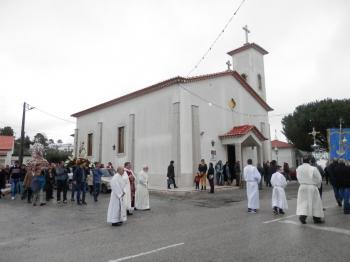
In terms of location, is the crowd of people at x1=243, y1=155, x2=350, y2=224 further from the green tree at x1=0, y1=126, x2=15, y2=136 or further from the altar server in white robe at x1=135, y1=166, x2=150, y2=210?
the green tree at x1=0, y1=126, x2=15, y2=136

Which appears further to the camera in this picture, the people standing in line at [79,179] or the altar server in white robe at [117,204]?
the people standing in line at [79,179]

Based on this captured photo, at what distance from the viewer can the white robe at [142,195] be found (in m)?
12.0

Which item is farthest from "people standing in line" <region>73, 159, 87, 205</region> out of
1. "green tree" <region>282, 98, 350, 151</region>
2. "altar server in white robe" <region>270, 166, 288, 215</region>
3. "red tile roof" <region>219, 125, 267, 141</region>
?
"green tree" <region>282, 98, 350, 151</region>

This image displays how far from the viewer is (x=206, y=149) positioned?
20.3m

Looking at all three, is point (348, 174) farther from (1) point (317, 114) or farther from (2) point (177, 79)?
(1) point (317, 114)

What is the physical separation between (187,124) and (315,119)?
82.3 ft

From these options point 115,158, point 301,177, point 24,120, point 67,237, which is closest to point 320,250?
point 301,177

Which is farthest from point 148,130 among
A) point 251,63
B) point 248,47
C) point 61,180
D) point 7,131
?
point 7,131

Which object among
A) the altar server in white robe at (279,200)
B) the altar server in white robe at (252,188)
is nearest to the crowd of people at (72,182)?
the altar server in white robe at (252,188)

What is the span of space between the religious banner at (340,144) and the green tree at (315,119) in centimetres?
1727

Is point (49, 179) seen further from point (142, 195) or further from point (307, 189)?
point (307, 189)

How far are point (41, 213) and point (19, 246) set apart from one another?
15.2 ft

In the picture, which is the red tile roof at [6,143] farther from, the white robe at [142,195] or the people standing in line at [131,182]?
the people standing in line at [131,182]

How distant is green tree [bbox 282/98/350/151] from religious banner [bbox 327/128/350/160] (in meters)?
17.3
